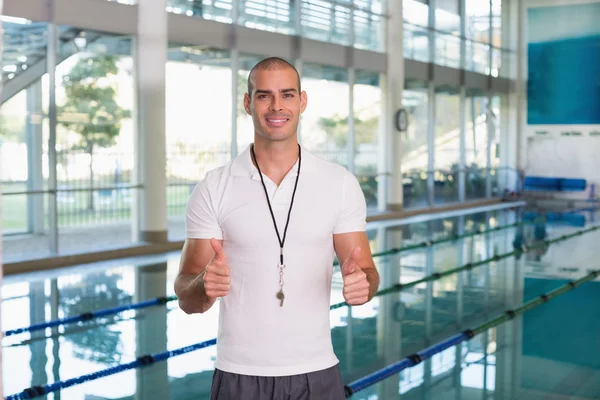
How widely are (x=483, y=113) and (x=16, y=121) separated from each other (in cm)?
1577

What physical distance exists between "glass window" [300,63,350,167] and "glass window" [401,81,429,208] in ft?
9.04

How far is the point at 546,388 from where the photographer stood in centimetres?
501

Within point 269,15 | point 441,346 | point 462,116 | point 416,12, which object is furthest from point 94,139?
point 462,116

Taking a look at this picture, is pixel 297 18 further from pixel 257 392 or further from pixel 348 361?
pixel 257 392

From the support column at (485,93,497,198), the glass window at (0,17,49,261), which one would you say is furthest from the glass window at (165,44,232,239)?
the support column at (485,93,497,198)

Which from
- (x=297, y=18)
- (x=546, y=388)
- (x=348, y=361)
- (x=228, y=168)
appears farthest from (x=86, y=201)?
(x=228, y=168)

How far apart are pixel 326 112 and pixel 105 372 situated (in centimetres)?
1191

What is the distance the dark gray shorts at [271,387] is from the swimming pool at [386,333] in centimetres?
272

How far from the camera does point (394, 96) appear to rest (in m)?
17.9

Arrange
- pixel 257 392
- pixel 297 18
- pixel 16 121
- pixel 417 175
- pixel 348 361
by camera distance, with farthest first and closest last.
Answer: pixel 417 175 < pixel 297 18 < pixel 16 121 < pixel 348 361 < pixel 257 392

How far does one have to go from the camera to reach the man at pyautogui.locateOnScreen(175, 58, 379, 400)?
2.12 m

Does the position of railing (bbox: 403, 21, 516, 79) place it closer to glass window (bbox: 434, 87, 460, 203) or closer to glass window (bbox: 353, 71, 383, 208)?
glass window (bbox: 434, 87, 460, 203)

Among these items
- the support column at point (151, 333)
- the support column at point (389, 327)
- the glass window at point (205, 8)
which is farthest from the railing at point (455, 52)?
the support column at point (151, 333)

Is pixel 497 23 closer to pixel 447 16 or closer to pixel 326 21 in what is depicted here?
pixel 447 16
